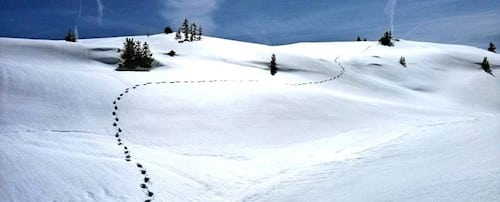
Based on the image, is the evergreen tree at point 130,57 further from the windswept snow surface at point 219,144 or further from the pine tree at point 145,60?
the windswept snow surface at point 219,144

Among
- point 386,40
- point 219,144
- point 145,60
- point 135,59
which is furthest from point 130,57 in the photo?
point 386,40

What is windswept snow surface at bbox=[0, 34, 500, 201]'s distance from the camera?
7.23 meters

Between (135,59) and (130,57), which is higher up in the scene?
(130,57)

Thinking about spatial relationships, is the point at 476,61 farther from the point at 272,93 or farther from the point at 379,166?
the point at 379,166

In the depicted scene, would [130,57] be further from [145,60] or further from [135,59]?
[145,60]


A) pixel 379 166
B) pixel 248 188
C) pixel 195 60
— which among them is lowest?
pixel 248 188

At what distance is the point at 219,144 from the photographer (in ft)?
40.2

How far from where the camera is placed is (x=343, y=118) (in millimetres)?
16969

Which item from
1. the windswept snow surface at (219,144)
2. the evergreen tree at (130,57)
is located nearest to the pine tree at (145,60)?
the evergreen tree at (130,57)

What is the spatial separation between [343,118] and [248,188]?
30.2 ft

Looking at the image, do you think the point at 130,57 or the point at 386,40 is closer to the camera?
the point at 130,57

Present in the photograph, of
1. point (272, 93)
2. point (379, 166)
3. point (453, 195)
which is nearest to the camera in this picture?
point (453, 195)

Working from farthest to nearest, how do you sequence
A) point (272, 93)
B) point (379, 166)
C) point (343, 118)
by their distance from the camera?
point (272, 93)
point (343, 118)
point (379, 166)

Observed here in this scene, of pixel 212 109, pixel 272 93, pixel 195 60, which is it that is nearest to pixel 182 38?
pixel 195 60
